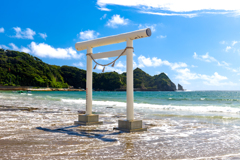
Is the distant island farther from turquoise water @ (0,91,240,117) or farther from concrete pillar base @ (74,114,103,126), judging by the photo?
concrete pillar base @ (74,114,103,126)

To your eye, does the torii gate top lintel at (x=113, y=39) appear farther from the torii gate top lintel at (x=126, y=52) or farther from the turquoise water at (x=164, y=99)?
the turquoise water at (x=164, y=99)

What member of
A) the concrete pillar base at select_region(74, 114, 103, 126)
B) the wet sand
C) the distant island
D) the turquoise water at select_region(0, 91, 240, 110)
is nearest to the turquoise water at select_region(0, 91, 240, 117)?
the turquoise water at select_region(0, 91, 240, 110)

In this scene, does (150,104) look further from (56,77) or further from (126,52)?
(56,77)

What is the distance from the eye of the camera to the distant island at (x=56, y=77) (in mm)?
119625

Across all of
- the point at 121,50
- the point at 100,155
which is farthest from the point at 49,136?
the point at 121,50

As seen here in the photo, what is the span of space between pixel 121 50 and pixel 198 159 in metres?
4.29

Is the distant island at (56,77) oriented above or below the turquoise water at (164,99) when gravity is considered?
above

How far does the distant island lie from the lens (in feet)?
392

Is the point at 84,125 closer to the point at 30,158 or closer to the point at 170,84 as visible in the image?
the point at 30,158

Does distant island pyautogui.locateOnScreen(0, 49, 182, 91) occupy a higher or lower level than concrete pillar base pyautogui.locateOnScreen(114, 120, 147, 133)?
higher

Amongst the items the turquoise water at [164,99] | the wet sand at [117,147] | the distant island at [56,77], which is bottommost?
the turquoise water at [164,99]

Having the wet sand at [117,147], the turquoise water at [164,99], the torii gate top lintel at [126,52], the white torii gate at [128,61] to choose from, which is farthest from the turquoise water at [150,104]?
the wet sand at [117,147]

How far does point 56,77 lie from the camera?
152 meters

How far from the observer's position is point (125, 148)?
4.71m
